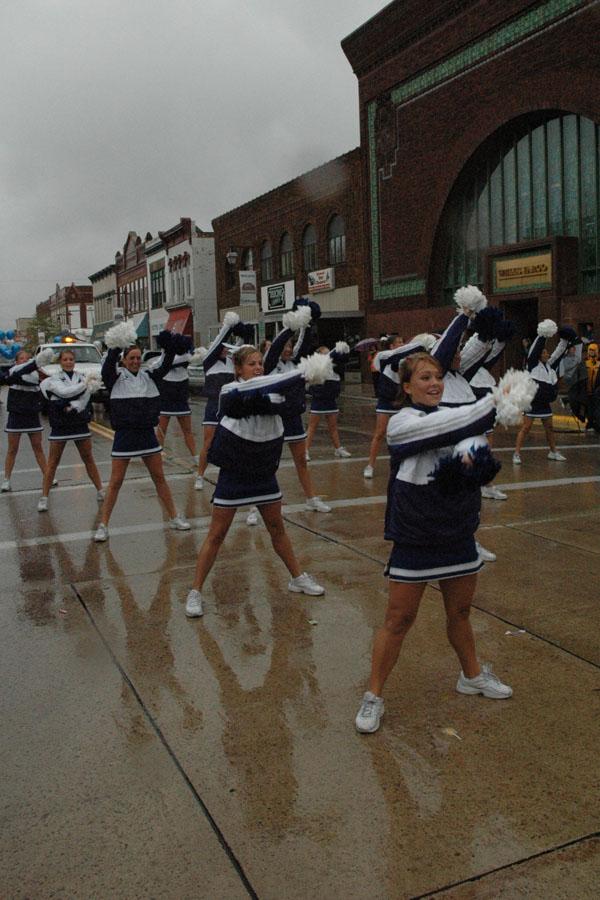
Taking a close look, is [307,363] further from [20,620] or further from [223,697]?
[20,620]

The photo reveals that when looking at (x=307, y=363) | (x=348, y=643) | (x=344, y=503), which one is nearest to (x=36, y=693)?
(x=348, y=643)

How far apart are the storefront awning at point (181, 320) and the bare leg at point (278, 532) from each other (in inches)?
1628

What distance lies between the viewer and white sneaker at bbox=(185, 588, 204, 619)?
4953 mm

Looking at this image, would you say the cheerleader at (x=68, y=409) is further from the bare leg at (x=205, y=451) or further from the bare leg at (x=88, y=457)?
the bare leg at (x=205, y=451)

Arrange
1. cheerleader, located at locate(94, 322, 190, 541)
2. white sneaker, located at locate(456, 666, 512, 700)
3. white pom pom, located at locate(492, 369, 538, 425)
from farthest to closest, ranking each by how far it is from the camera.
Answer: cheerleader, located at locate(94, 322, 190, 541) < white sneaker, located at locate(456, 666, 512, 700) < white pom pom, located at locate(492, 369, 538, 425)

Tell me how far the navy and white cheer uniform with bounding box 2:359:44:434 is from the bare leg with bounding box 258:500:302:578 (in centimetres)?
536

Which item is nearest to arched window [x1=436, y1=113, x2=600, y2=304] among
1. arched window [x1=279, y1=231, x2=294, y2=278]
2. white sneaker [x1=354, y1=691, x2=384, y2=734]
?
arched window [x1=279, y1=231, x2=294, y2=278]

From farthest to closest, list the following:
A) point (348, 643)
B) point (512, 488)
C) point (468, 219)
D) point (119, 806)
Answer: point (468, 219)
point (512, 488)
point (348, 643)
point (119, 806)

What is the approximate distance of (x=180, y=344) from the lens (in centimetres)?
657

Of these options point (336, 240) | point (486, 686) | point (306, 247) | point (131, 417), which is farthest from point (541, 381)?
point (306, 247)

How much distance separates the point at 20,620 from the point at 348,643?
6.76ft

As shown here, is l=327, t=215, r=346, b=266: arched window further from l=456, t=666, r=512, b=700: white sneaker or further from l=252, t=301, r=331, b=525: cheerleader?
l=456, t=666, r=512, b=700: white sneaker

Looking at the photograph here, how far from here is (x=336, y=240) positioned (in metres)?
32.5

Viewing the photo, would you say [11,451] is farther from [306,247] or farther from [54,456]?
[306,247]
